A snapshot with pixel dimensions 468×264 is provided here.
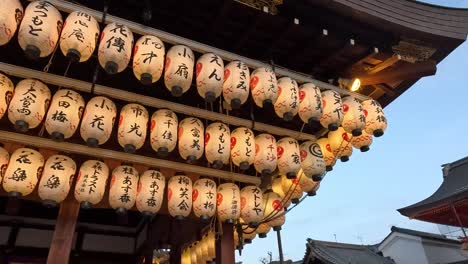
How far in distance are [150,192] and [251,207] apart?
1870 millimetres

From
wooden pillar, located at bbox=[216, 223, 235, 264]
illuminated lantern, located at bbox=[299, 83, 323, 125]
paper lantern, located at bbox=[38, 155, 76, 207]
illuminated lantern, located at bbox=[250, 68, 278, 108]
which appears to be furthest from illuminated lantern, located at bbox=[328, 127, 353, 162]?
paper lantern, located at bbox=[38, 155, 76, 207]

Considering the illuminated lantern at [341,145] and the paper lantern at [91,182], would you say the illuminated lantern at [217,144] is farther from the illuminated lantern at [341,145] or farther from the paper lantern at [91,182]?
the illuminated lantern at [341,145]

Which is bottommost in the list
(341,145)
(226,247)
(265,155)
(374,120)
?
(226,247)

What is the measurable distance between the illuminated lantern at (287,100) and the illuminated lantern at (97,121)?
2.63 metres

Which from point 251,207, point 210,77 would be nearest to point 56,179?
point 210,77

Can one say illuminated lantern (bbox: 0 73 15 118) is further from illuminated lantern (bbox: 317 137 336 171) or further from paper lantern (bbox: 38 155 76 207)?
illuminated lantern (bbox: 317 137 336 171)

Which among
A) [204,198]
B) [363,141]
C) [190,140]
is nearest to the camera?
[190,140]

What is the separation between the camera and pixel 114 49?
4.43 metres

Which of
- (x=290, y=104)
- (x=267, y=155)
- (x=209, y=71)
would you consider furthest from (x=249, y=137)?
(x=209, y=71)

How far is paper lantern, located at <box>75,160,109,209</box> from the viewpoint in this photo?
16.5ft

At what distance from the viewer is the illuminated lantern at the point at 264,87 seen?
5.28m

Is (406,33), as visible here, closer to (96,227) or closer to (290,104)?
(290,104)

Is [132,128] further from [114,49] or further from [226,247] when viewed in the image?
[226,247]

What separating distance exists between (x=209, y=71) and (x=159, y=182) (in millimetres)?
2027
